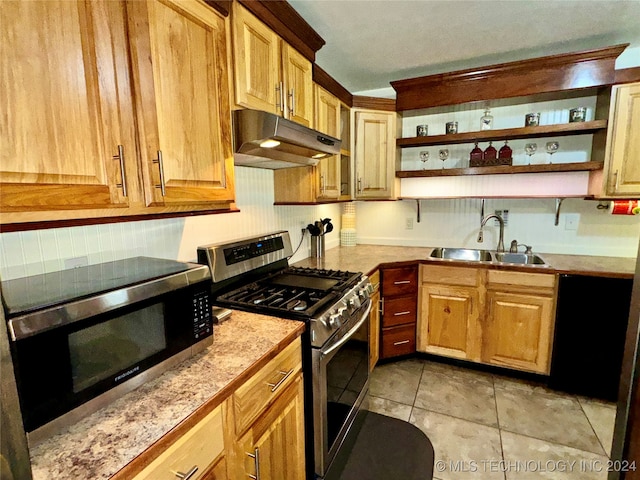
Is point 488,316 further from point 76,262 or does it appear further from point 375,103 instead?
point 76,262

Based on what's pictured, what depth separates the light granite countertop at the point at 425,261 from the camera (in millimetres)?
2156

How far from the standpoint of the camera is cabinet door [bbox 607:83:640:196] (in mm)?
2109

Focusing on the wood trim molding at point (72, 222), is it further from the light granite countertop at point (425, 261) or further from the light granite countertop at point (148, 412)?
the light granite countertop at point (425, 261)

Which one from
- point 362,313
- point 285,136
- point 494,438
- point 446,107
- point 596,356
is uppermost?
Answer: point 446,107

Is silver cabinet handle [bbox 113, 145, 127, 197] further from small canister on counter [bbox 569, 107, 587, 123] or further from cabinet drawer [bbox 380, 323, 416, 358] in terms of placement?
small canister on counter [bbox 569, 107, 587, 123]

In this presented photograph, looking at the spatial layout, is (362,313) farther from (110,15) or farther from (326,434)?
(110,15)

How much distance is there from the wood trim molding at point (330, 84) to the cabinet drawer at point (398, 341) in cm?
192

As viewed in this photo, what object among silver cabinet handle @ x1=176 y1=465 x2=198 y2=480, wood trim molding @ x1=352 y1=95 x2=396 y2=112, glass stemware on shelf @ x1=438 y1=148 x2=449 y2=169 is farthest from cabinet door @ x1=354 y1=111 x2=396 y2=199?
silver cabinet handle @ x1=176 y1=465 x2=198 y2=480

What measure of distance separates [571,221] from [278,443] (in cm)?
283

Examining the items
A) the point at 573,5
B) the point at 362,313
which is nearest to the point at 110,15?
the point at 362,313

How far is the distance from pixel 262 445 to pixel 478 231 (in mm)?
2576

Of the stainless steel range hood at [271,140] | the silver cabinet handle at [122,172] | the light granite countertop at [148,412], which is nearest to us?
the light granite countertop at [148,412]

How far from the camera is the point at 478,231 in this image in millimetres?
2881

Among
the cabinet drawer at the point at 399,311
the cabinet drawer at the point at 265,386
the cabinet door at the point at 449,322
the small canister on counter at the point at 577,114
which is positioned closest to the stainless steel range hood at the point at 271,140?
the cabinet drawer at the point at 265,386
